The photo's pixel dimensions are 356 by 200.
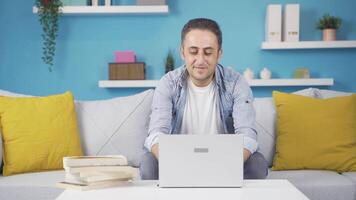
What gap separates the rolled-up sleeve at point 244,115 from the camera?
211 centimetres

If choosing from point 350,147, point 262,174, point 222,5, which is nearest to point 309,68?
point 222,5

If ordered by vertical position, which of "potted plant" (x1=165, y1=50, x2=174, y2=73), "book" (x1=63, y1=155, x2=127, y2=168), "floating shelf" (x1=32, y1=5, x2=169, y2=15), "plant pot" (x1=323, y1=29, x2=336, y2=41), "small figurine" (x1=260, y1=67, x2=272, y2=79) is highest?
"floating shelf" (x1=32, y1=5, x2=169, y2=15)

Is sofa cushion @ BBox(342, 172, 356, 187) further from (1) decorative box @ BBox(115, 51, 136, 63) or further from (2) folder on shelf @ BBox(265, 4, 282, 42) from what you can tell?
(1) decorative box @ BBox(115, 51, 136, 63)

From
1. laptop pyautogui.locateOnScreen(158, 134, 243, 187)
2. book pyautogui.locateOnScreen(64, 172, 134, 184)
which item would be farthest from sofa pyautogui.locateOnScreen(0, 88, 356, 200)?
laptop pyautogui.locateOnScreen(158, 134, 243, 187)

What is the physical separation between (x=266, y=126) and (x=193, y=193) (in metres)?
1.31

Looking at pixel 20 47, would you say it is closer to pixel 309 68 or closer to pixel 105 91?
pixel 105 91

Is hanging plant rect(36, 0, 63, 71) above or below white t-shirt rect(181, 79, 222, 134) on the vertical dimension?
above

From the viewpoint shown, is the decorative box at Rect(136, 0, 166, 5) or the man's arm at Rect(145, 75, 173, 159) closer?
the man's arm at Rect(145, 75, 173, 159)

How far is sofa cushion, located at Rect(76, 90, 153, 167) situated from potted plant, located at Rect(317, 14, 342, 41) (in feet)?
5.56

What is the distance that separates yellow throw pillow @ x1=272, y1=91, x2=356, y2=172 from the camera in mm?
2545

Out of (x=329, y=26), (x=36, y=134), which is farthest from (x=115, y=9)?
(x=329, y=26)

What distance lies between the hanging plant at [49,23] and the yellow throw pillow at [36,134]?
1.27m

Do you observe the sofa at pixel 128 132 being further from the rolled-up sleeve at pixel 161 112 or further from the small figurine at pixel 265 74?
the small figurine at pixel 265 74

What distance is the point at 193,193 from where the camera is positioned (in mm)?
1482
